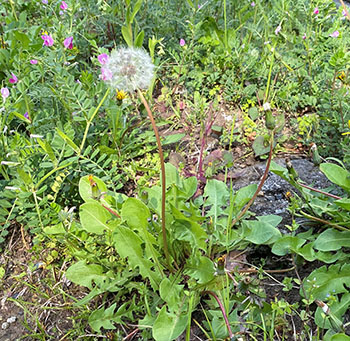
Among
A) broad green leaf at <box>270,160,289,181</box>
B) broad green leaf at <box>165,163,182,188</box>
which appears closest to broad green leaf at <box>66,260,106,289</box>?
Result: broad green leaf at <box>165,163,182,188</box>

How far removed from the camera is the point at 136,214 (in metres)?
1.67

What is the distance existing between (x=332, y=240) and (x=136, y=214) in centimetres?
78

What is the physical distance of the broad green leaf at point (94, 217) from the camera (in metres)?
1.74

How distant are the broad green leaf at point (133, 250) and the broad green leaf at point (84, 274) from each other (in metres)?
0.16

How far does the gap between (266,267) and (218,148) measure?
0.87 metres

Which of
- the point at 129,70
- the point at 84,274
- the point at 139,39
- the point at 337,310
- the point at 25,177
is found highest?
the point at 129,70

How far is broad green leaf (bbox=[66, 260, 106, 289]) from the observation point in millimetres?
1684

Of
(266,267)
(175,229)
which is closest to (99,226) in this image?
(175,229)

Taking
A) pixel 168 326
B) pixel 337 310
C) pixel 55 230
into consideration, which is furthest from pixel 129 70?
pixel 337 310

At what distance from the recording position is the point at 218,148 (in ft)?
8.07

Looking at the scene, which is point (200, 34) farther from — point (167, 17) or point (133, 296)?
point (133, 296)

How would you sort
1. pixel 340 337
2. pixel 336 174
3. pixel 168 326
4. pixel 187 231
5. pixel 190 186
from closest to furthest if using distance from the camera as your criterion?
pixel 340 337 < pixel 168 326 < pixel 187 231 < pixel 336 174 < pixel 190 186

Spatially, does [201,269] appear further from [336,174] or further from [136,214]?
[336,174]

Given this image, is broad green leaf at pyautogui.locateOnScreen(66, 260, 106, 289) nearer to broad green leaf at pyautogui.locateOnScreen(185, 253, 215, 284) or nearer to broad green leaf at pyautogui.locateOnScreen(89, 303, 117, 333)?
broad green leaf at pyautogui.locateOnScreen(89, 303, 117, 333)
